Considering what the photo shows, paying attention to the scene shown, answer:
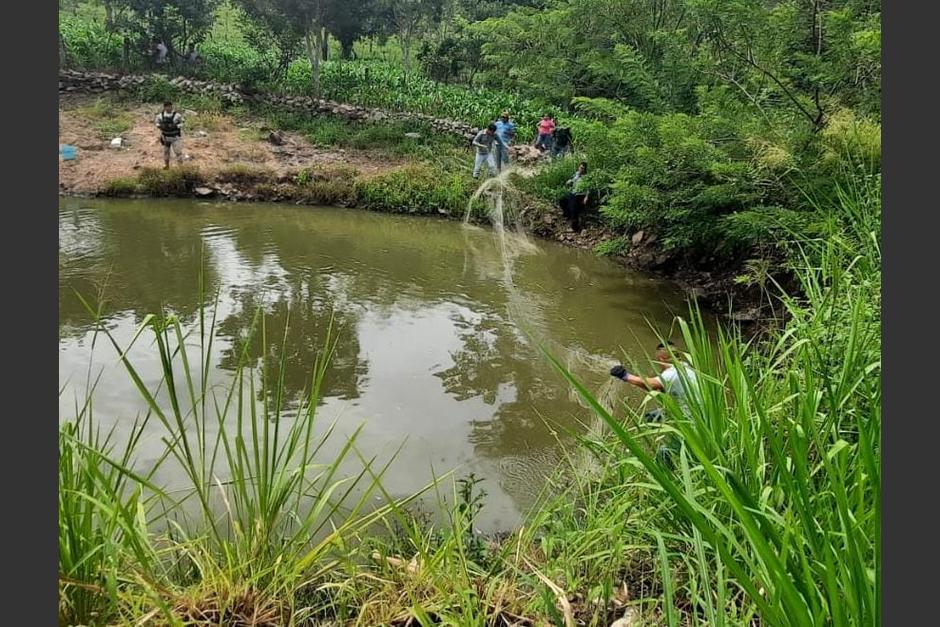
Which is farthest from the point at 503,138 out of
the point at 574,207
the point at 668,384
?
the point at 668,384

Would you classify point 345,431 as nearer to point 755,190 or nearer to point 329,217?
point 755,190

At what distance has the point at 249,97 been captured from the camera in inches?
699

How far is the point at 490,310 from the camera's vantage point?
809cm

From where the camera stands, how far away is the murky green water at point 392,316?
16.5ft

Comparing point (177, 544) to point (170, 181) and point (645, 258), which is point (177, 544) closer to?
point (645, 258)

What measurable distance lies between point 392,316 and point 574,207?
539 centimetres

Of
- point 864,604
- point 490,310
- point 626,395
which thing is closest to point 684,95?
point 490,310

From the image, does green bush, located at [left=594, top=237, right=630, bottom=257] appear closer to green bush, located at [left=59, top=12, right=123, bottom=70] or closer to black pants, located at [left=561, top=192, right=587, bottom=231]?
black pants, located at [left=561, top=192, right=587, bottom=231]

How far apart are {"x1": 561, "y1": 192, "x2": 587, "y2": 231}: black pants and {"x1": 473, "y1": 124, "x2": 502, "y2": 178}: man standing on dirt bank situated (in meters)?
2.23

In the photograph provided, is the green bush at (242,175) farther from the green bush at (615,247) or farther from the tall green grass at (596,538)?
the tall green grass at (596,538)

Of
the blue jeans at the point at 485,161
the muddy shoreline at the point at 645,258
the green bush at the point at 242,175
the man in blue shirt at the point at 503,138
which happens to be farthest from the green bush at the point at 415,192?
the green bush at the point at 242,175

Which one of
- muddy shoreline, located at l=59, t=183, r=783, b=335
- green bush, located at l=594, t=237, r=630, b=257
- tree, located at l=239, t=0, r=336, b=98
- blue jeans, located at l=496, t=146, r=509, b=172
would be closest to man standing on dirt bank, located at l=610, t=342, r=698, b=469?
muddy shoreline, located at l=59, t=183, r=783, b=335

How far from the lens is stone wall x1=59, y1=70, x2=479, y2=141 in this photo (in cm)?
1681

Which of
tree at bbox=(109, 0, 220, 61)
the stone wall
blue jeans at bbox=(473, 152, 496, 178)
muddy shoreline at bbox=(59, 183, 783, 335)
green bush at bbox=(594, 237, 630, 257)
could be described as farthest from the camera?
tree at bbox=(109, 0, 220, 61)
